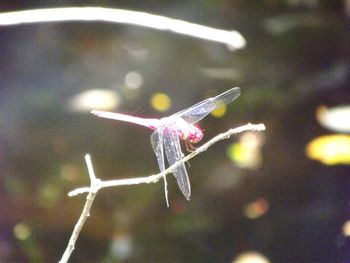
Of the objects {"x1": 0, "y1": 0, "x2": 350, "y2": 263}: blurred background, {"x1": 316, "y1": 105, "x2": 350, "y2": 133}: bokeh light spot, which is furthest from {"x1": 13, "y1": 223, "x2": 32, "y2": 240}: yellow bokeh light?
{"x1": 316, "y1": 105, "x2": 350, "y2": 133}: bokeh light spot

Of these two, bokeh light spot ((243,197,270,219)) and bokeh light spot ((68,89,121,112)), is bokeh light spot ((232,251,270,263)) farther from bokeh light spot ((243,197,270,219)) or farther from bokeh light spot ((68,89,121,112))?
bokeh light spot ((68,89,121,112))

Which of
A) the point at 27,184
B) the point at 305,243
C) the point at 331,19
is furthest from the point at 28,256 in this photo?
the point at 331,19

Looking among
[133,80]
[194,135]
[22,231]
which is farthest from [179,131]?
[22,231]

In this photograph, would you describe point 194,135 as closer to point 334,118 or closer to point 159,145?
point 159,145

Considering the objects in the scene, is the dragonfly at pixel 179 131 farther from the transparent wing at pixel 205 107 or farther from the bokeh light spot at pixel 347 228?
the bokeh light spot at pixel 347 228

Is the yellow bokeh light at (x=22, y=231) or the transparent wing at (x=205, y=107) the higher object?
the transparent wing at (x=205, y=107)

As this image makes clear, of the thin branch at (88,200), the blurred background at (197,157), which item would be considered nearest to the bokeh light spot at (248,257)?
the blurred background at (197,157)

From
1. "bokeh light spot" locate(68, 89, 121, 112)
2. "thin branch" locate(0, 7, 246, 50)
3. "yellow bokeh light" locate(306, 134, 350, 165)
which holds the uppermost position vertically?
"thin branch" locate(0, 7, 246, 50)
